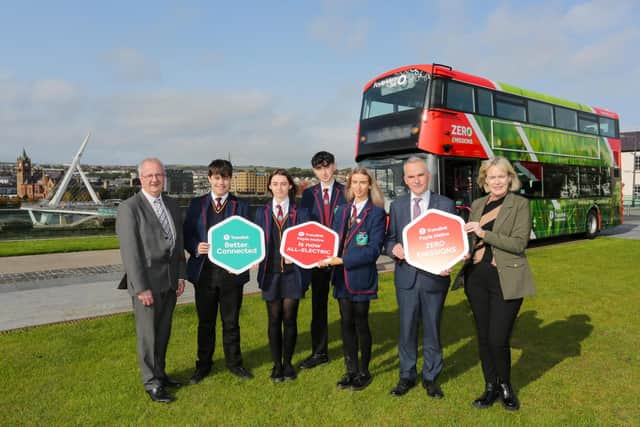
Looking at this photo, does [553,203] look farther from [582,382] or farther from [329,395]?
[329,395]

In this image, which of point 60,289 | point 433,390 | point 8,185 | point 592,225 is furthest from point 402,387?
point 8,185

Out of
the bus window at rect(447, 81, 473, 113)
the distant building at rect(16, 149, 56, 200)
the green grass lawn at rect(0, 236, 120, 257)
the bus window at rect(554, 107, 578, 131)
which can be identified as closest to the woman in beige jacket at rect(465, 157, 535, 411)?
the bus window at rect(447, 81, 473, 113)

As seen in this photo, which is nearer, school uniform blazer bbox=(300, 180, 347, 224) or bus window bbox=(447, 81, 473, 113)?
school uniform blazer bbox=(300, 180, 347, 224)

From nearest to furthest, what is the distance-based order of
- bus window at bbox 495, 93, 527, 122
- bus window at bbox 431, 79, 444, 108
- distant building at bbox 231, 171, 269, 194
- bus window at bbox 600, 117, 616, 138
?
bus window at bbox 431, 79, 444, 108
bus window at bbox 495, 93, 527, 122
bus window at bbox 600, 117, 616, 138
distant building at bbox 231, 171, 269, 194

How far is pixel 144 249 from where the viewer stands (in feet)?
11.6

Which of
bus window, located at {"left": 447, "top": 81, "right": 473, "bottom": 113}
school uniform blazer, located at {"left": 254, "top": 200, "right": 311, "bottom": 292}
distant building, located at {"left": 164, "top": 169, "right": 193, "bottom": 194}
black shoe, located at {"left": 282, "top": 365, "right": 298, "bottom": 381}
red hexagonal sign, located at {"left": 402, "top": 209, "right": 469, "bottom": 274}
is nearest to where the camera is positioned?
red hexagonal sign, located at {"left": 402, "top": 209, "right": 469, "bottom": 274}

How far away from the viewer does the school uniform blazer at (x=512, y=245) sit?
3.26 metres

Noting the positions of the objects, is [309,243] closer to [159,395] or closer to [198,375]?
[198,375]

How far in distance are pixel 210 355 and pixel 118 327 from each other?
2023 millimetres

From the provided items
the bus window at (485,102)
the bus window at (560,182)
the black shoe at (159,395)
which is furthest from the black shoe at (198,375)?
the bus window at (560,182)

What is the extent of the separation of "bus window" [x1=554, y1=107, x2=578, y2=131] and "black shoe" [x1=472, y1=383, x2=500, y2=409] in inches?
516

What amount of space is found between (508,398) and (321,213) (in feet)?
7.15

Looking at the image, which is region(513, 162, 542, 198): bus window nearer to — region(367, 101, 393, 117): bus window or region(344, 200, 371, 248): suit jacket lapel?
region(367, 101, 393, 117): bus window

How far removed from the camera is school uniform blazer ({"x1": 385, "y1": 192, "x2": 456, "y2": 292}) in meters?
3.59
